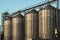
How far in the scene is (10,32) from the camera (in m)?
60.2

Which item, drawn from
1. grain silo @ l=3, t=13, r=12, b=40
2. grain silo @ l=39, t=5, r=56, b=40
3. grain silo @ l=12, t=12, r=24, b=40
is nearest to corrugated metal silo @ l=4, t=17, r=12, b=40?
grain silo @ l=3, t=13, r=12, b=40

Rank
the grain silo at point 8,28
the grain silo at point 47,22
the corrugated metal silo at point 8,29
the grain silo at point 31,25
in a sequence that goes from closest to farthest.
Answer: the grain silo at point 47,22
the grain silo at point 31,25
the corrugated metal silo at point 8,29
the grain silo at point 8,28

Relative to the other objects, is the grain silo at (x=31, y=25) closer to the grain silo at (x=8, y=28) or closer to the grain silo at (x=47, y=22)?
the grain silo at (x=47, y=22)

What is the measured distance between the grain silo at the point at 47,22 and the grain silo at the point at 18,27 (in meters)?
8.78

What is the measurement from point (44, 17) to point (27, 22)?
7.09 metres

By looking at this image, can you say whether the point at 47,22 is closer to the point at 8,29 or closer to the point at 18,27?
the point at 18,27

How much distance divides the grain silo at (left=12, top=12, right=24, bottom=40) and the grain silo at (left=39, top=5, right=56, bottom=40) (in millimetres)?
8781

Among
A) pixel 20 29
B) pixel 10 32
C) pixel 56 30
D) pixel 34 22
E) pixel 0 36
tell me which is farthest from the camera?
pixel 0 36

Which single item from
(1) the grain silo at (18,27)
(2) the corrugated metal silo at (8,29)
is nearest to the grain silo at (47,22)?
(1) the grain silo at (18,27)

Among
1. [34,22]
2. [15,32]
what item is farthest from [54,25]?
[15,32]

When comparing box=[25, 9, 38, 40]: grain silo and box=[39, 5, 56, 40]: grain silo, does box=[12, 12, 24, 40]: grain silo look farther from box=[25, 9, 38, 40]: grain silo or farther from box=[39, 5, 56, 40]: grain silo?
box=[39, 5, 56, 40]: grain silo

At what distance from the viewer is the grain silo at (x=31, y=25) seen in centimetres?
5041

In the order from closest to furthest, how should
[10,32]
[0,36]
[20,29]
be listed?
[20,29]
[10,32]
[0,36]

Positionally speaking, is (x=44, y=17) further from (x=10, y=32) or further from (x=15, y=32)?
(x=10, y=32)
